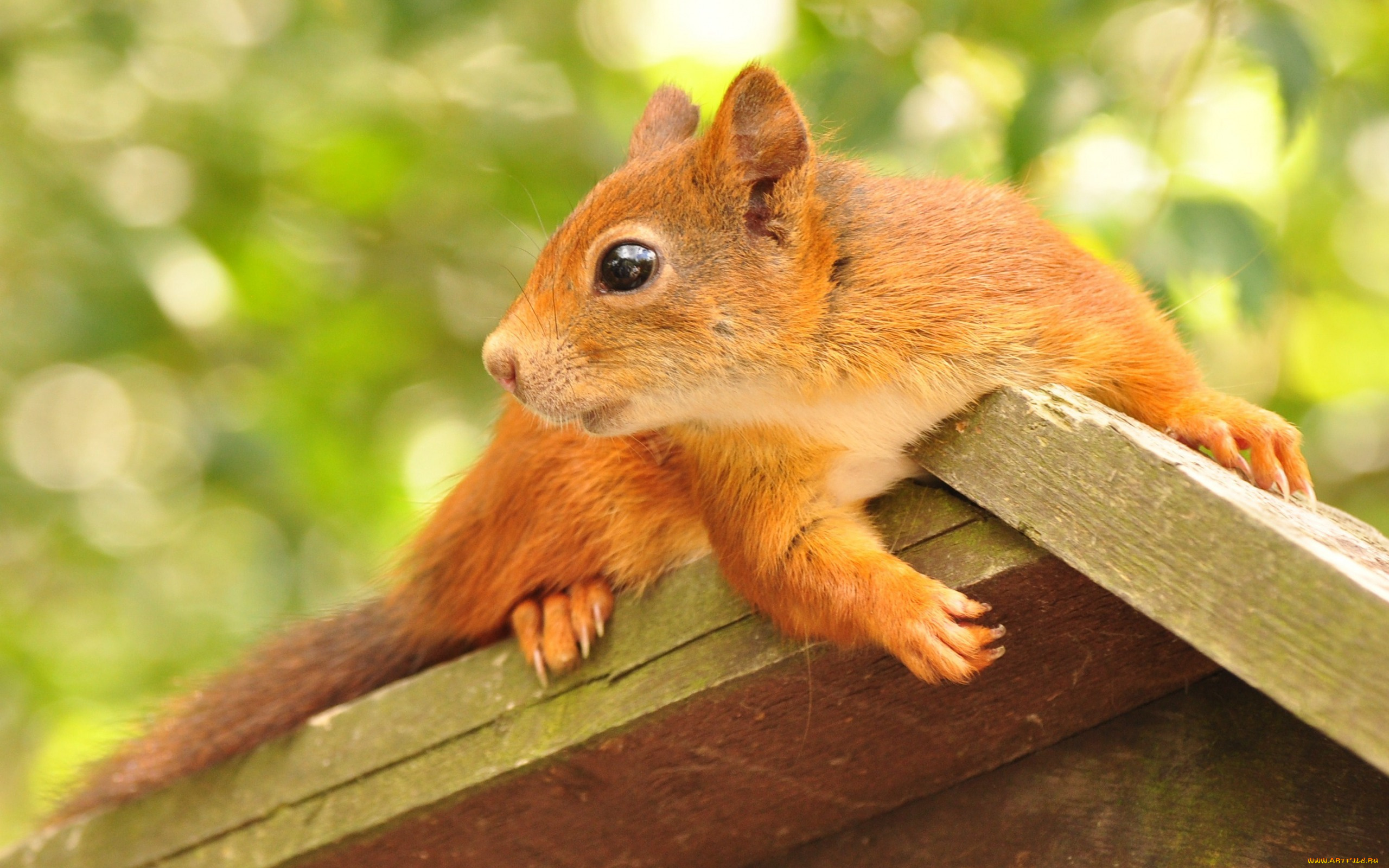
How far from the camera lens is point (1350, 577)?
3.29 feet

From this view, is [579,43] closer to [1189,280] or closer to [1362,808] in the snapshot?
[1189,280]

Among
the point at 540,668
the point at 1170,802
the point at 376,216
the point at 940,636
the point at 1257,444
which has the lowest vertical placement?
the point at 376,216

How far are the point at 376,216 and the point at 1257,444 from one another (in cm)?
292

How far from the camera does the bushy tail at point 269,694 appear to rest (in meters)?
2.02

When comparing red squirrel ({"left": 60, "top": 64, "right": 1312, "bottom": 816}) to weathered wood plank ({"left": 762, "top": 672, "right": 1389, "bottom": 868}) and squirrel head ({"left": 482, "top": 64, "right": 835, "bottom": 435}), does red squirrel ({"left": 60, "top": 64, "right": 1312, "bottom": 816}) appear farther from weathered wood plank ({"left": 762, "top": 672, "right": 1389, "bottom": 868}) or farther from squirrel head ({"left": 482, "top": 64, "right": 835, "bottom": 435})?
weathered wood plank ({"left": 762, "top": 672, "right": 1389, "bottom": 868})

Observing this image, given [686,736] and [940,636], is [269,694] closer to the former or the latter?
[686,736]

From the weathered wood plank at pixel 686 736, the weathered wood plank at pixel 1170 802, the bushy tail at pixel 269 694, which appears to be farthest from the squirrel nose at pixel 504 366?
the weathered wood plank at pixel 1170 802

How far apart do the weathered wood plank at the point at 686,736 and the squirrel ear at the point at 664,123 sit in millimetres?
683

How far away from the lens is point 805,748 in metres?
1.56

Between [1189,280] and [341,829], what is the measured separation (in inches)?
61.6

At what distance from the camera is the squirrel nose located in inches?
61.8

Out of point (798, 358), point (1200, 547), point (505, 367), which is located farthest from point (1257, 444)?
point (505, 367)

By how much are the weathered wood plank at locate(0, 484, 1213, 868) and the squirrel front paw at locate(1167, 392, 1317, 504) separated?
0.70 feet

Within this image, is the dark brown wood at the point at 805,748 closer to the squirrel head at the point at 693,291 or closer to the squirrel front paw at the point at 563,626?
the squirrel front paw at the point at 563,626
